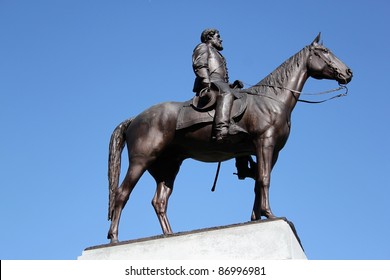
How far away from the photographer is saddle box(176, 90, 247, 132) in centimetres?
1348

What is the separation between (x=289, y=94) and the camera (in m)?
13.8

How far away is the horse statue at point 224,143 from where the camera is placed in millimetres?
13336

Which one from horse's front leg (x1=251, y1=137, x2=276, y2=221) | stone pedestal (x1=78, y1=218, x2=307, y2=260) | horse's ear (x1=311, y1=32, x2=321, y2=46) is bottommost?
stone pedestal (x1=78, y1=218, x2=307, y2=260)

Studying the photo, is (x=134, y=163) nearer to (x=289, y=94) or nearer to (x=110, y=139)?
(x=110, y=139)

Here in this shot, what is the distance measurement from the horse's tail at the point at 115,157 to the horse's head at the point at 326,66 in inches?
139

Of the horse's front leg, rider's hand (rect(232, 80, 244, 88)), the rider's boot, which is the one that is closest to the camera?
the horse's front leg

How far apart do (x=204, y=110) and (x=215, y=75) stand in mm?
880

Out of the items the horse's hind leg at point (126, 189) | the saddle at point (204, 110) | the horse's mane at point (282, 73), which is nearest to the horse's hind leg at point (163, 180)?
the horse's hind leg at point (126, 189)

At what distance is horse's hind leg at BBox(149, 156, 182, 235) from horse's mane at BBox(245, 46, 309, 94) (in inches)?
80.5

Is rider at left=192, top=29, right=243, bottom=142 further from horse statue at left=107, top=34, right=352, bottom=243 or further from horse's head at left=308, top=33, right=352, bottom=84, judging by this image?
horse's head at left=308, top=33, right=352, bottom=84

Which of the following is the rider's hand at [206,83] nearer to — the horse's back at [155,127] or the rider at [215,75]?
the rider at [215,75]

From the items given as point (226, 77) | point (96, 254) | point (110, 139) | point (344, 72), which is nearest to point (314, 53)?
point (344, 72)

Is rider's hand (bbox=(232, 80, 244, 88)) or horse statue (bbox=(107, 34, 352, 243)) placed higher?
rider's hand (bbox=(232, 80, 244, 88))

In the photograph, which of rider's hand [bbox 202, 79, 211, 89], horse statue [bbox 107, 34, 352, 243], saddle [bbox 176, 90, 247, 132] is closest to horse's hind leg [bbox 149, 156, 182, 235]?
horse statue [bbox 107, 34, 352, 243]
